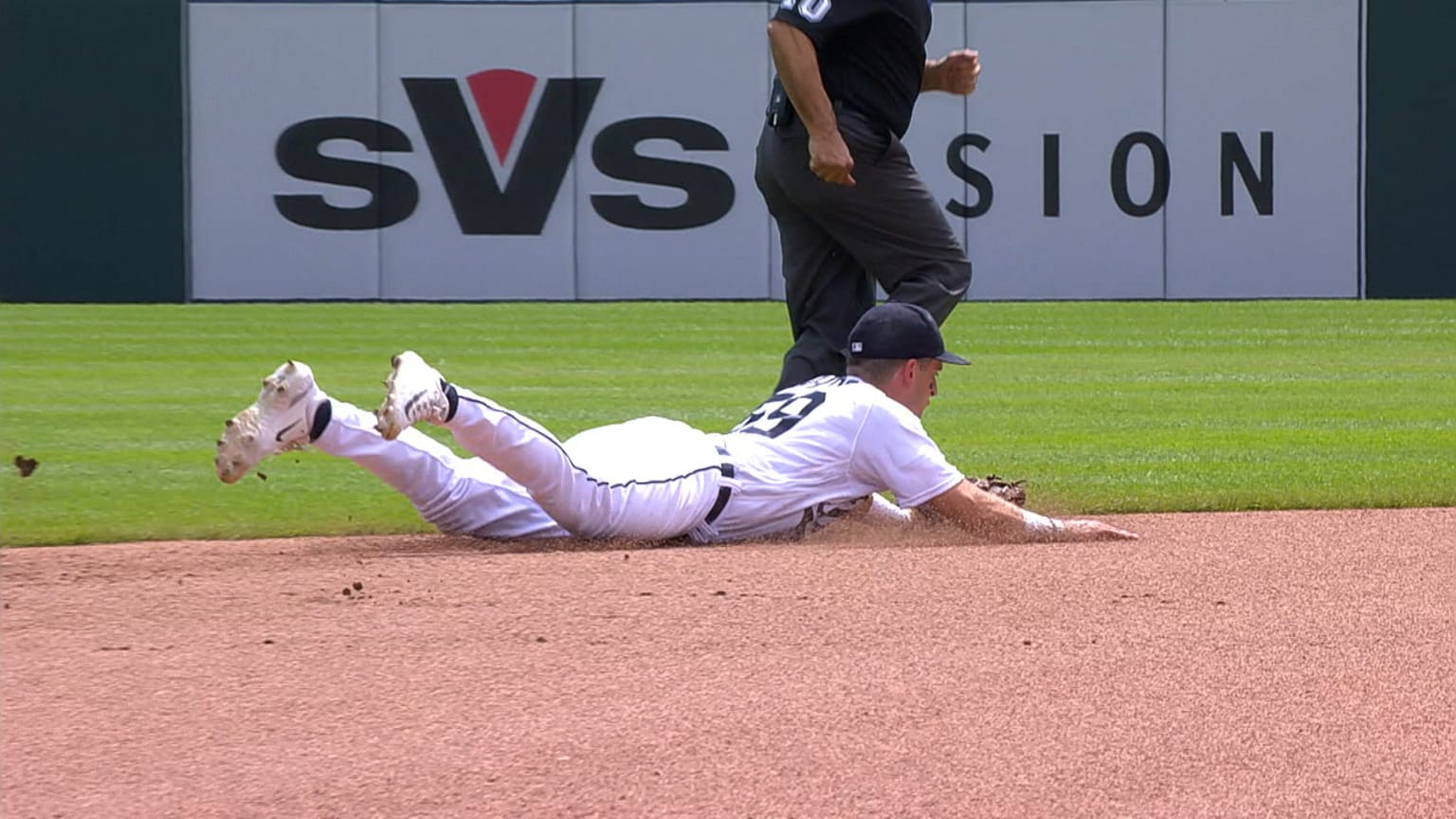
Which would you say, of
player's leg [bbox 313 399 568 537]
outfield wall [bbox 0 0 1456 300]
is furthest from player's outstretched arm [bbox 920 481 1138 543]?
outfield wall [bbox 0 0 1456 300]

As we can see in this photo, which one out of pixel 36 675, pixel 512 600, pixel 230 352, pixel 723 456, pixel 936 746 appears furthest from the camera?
pixel 230 352

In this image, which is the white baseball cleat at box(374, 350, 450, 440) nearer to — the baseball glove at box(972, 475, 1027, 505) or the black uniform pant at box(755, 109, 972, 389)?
the black uniform pant at box(755, 109, 972, 389)

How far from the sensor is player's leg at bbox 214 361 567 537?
192 inches

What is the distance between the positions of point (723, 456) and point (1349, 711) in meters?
2.12

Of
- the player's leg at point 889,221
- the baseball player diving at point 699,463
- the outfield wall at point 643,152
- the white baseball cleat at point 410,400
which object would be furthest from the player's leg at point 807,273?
the outfield wall at point 643,152

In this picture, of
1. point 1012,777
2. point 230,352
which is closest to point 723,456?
point 1012,777

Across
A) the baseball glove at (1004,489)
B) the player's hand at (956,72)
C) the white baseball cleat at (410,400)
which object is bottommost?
the baseball glove at (1004,489)

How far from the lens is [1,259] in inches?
851

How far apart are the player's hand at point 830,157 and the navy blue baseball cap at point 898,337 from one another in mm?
645

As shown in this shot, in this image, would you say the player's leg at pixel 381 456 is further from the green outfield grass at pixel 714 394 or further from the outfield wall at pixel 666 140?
the outfield wall at pixel 666 140

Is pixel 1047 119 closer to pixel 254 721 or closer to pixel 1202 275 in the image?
pixel 1202 275

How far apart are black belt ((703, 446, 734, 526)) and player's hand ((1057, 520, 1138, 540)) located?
2.81 ft

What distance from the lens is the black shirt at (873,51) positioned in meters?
5.99

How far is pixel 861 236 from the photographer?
6094 millimetres
